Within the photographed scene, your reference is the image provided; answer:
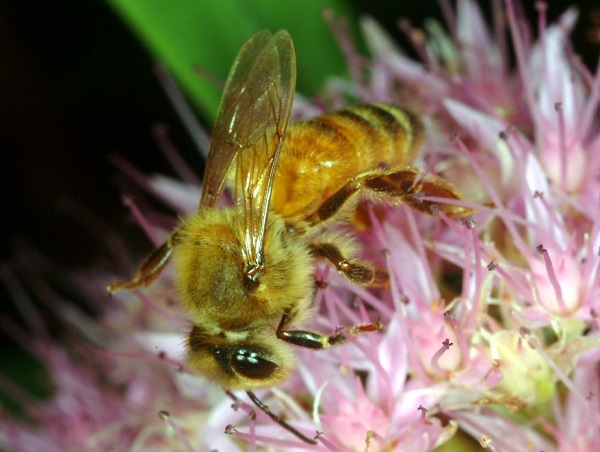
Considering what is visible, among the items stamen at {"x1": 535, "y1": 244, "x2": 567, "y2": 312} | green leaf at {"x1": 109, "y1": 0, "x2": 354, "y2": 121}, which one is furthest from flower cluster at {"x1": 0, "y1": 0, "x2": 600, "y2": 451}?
green leaf at {"x1": 109, "y1": 0, "x2": 354, "y2": 121}

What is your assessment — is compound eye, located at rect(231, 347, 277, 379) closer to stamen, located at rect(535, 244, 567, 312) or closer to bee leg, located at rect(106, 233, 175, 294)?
bee leg, located at rect(106, 233, 175, 294)

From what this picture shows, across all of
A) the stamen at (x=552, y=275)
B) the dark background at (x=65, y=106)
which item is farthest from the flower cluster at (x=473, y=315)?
the dark background at (x=65, y=106)

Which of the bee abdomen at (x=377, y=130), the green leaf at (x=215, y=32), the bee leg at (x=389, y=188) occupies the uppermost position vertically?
the green leaf at (x=215, y=32)

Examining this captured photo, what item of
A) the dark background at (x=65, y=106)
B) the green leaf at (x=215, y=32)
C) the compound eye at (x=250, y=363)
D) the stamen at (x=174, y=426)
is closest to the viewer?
the compound eye at (x=250, y=363)

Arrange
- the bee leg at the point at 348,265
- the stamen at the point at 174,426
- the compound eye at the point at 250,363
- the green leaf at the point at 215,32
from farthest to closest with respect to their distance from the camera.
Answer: the green leaf at the point at 215,32, the stamen at the point at 174,426, the bee leg at the point at 348,265, the compound eye at the point at 250,363

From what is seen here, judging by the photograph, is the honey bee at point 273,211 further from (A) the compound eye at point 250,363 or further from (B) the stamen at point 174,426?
(B) the stamen at point 174,426

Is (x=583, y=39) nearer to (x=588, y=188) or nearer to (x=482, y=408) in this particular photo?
(x=588, y=188)
